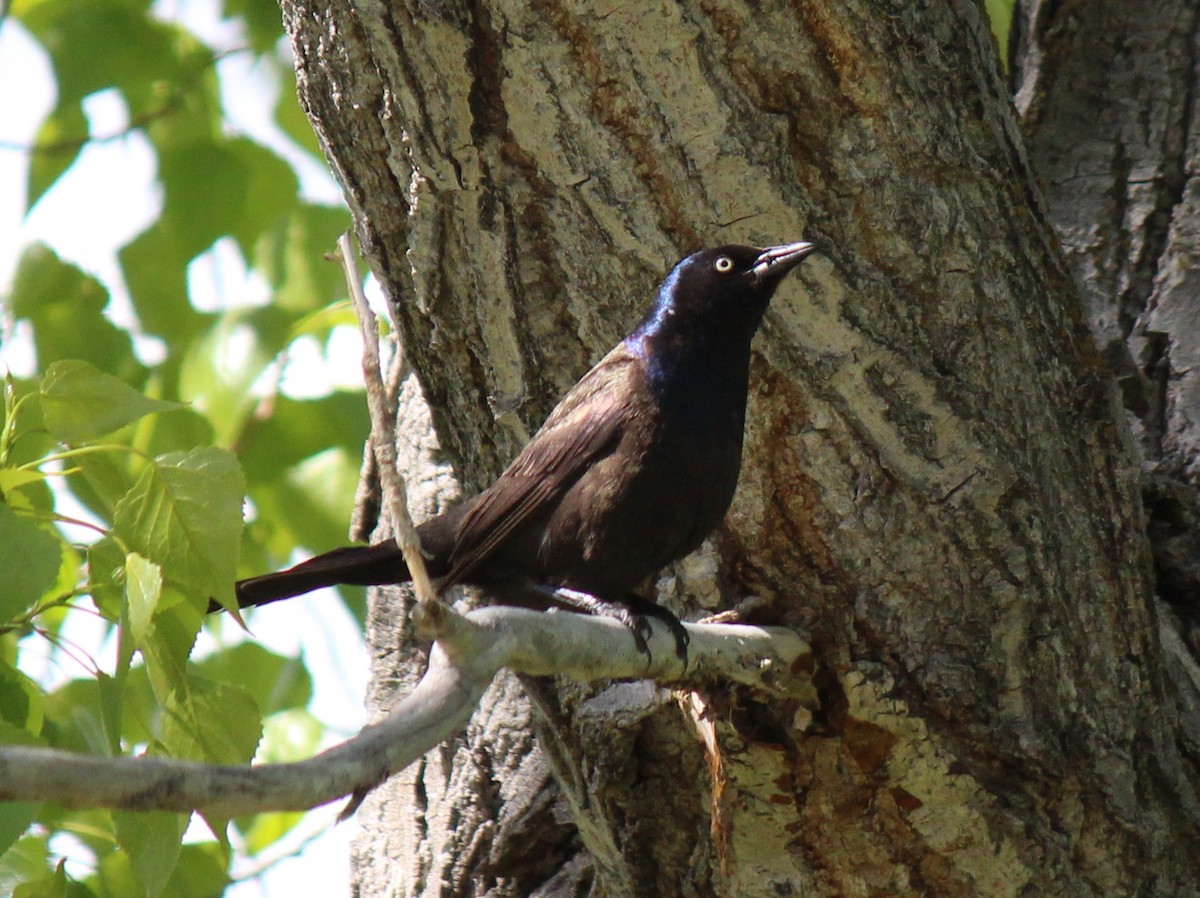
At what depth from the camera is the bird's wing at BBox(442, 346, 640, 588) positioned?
2902 mm

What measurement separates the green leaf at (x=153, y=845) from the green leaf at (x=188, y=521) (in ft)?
1.19

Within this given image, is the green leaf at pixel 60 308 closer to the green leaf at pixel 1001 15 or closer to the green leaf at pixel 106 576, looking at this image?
the green leaf at pixel 106 576

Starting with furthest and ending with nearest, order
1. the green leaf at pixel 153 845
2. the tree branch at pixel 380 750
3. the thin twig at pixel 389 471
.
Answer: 1. the green leaf at pixel 153 845
2. the thin twig at pixel 389 471
3. the tree branch at pixel 380 750

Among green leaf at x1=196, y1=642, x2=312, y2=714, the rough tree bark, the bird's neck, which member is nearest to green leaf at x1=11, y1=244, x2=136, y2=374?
green leaf at x1=196, y1=642, x2=312, y2=714

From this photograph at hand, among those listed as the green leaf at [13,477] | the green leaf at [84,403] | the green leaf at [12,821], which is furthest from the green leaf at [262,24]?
the green leaf at [12,821]

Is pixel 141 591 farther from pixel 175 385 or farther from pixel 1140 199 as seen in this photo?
pixel 1140 199

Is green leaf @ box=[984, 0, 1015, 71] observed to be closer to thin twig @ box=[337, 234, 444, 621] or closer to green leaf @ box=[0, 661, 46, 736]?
thin twig @ box=[337, 234, 444, 621]

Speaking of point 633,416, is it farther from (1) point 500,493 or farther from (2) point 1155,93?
(2) point 1155,93

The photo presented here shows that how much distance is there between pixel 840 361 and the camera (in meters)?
2.59

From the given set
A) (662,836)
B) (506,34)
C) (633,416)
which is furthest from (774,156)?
(662,836)

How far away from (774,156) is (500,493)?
104 cm

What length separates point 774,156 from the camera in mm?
2555

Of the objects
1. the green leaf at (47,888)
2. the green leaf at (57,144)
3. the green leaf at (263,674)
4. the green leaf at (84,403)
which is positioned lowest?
the green leaf at (263,674)

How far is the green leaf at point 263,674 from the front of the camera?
13.3ft
